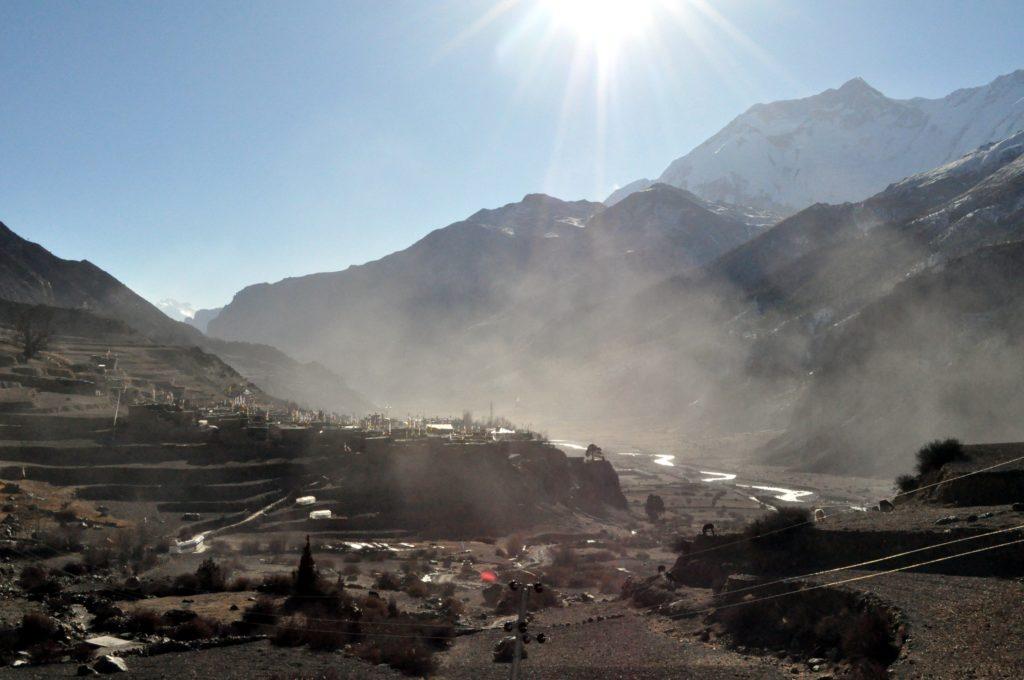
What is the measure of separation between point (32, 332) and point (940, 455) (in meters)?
80.0

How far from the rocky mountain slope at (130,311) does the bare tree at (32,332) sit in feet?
42.5

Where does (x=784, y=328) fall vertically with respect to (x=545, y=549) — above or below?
above

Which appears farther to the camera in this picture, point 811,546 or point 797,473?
point 797,473

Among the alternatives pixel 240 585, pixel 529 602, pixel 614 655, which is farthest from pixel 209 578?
pixel 614 655

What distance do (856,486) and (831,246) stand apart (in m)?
88.8

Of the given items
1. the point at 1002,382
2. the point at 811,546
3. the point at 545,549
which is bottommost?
the point at 545,549

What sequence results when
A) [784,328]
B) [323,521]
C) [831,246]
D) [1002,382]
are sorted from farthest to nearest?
1. [831,246]
2. [784,328]
3. [1002,382]
4. [323,521]

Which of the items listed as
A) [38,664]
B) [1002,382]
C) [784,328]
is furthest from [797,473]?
[38,664]

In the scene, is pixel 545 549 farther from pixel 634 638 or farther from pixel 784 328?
pixel 784 328

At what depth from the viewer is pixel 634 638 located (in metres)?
27.2

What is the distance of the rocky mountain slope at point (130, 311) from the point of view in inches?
4434

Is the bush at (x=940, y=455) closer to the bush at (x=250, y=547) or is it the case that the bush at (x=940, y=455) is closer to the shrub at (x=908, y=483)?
the shrub at (x=908, y=483)

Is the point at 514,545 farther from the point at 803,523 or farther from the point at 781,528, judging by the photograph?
the point at 803,523

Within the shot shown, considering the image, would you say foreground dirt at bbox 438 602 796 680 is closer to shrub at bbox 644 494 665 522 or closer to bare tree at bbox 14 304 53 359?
shrub at bbox 644 494 665 522
